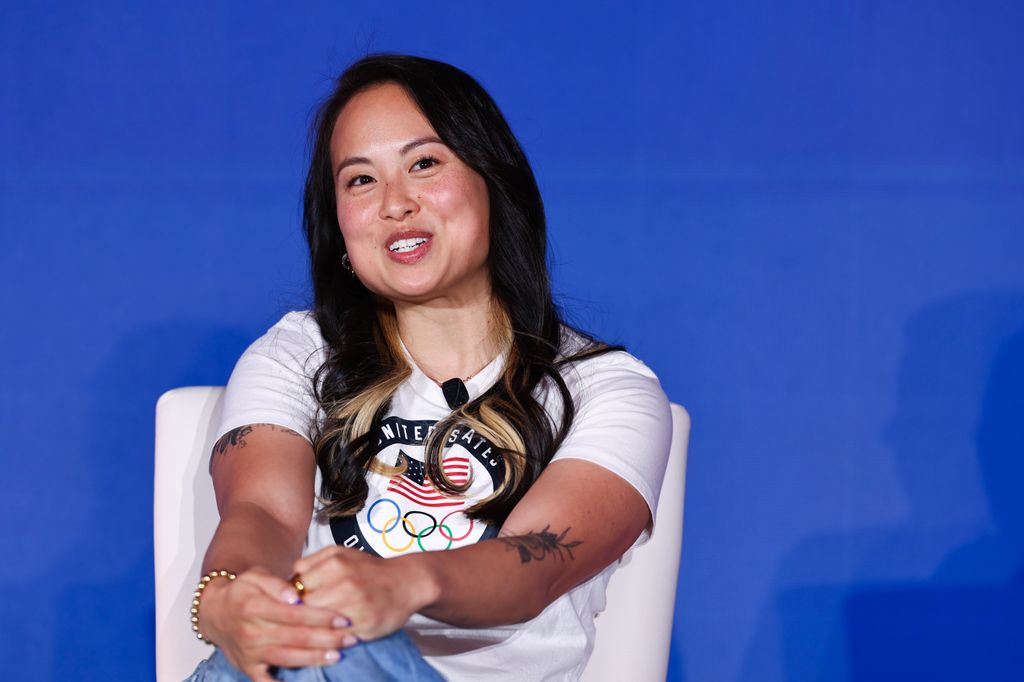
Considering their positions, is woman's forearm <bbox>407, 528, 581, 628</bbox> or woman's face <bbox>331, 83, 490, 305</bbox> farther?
woman's face <bbox>331, 83, 490, 305</bbox>

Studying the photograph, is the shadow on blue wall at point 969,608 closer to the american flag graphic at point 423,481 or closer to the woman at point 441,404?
the woman at point 441,404

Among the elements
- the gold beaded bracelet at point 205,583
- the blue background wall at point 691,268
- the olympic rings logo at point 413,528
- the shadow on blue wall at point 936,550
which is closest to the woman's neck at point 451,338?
the olympic rings logo at point 413,528

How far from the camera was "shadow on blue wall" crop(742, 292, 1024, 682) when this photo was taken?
6.63 feet

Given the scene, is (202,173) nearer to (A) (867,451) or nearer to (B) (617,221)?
(B) (617,221)

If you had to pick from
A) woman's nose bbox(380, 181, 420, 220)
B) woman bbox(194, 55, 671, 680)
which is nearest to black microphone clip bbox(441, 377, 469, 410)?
woman bbox(194, 55, 671, 680)

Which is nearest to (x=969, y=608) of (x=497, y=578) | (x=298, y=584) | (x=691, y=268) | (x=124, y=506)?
(x=691, y=268)

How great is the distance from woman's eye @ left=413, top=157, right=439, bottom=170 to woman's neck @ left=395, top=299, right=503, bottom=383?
20 cm

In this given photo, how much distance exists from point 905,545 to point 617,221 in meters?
0.81

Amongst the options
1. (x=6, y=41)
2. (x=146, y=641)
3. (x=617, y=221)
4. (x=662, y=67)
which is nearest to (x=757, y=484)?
(x=617, y=221)

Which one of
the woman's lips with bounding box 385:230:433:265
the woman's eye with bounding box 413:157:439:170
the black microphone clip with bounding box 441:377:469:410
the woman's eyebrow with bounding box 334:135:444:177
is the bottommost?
the black microphone clip with bounding box 441:377:469:410

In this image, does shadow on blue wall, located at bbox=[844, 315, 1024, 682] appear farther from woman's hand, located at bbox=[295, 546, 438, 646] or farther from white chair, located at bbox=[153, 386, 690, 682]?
woman's hand, located at bbox=[295, 546, 438, 646]

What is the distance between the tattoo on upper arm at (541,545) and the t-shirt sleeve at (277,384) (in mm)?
339

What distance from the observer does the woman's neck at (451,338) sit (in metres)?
1.49

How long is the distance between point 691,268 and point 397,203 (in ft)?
2.96
